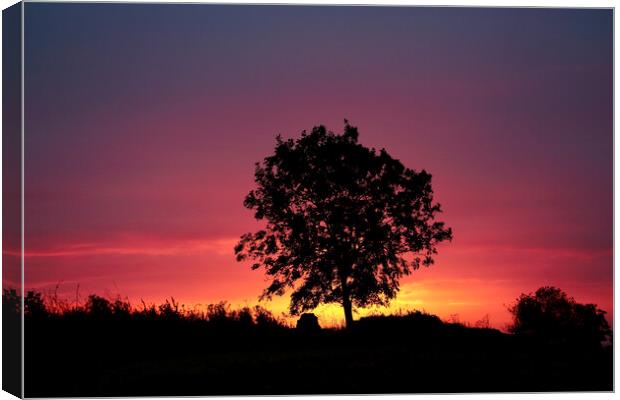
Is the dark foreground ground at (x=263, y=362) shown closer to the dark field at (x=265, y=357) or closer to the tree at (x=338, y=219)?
the dark field at (x=265, y=357)

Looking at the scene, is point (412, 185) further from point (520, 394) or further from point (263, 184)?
point (520, 394)

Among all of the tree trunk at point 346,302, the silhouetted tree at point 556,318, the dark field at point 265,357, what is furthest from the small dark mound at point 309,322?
the silhouetted tree at point 556,318

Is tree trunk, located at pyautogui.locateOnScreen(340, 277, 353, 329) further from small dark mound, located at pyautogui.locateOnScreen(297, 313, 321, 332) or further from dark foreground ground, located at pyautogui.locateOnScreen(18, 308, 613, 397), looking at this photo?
dark foreground ground, located at pyautogui.locateOnScreen(18, 308, 613, 397)

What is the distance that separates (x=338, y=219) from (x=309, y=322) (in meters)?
4.54

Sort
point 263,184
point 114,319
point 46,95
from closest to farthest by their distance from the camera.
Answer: point 46,95
point 114,319
point 263,184

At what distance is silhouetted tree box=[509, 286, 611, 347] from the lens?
64.7ft

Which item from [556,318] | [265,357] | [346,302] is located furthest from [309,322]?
[556,318]

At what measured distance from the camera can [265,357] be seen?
1744 centimetres

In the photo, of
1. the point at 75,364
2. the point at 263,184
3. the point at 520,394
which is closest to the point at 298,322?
the point at 263,184

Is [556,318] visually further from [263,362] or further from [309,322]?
[263,362]

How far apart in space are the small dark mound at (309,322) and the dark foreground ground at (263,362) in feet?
5.93

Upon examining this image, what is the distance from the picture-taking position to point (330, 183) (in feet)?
89.4

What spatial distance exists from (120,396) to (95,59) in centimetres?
666

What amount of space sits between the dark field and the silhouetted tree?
3.60 ft
